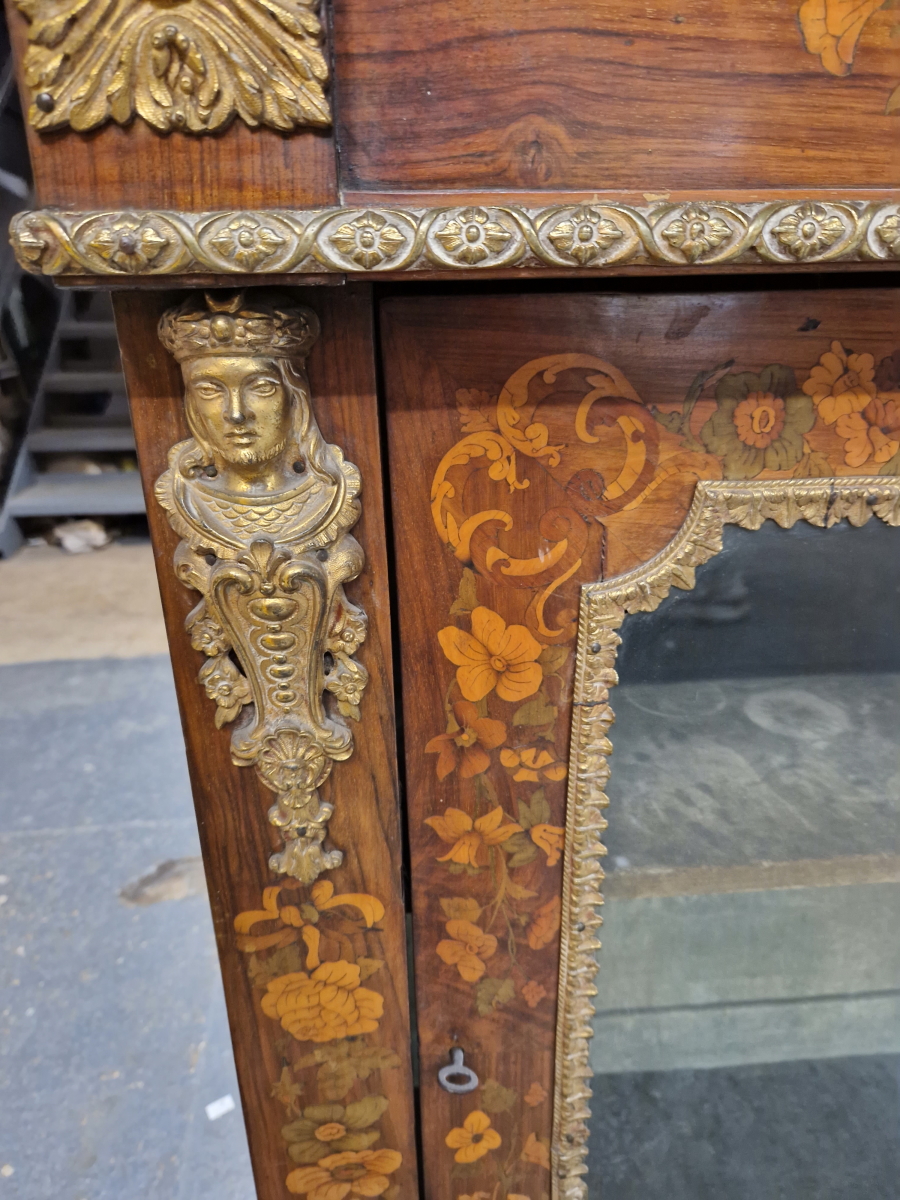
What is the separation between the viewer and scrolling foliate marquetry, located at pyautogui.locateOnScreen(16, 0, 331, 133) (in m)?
0.31

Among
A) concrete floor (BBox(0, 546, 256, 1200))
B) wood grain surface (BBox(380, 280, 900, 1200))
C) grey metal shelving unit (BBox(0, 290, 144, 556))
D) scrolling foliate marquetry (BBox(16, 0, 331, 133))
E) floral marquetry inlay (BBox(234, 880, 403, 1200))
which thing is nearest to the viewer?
scrolling foliate marquetry (BBox(16, 0, 331, 133))

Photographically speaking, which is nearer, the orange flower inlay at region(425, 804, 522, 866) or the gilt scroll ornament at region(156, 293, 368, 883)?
the gilt scroll ornament at region(156, 293, 368, 883)

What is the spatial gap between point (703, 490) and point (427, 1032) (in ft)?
1.40

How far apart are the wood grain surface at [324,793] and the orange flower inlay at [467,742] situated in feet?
0.11

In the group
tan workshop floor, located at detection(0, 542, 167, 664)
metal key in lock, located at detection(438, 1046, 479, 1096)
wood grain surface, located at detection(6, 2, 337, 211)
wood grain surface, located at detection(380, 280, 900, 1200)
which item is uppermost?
wood grain surface, located at detection(6, 2, 337, 211)

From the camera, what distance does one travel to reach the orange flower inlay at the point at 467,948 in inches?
21.1

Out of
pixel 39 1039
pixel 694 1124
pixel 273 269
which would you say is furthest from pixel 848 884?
pixel 39 1039

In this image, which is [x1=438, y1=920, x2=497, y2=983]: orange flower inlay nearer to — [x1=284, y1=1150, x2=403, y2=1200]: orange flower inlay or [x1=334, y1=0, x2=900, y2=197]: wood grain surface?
[x1=284, y1=1150, x2=403, y2=1200]: orange flower inlay

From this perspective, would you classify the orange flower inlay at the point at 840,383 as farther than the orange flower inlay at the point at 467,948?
No

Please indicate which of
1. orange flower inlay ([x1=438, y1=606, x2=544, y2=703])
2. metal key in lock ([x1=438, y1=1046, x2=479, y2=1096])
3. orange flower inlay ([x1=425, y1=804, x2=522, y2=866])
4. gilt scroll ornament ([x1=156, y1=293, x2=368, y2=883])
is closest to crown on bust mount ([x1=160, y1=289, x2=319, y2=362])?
gilt scroll ornament ([x1=156, y1=293, x2=368, y2=883])

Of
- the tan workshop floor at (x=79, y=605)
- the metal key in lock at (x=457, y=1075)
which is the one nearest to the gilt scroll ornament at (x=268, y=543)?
the metal key in lock at (x=457, y=1075)

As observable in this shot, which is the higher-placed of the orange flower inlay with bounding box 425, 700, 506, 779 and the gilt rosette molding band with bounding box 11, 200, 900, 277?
the gilt rosette molding band with bounding box 11, 200, 900, 277

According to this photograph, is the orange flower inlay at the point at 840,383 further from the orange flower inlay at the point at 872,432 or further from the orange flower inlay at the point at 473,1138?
the orange flower inlay at the point at 473,1138

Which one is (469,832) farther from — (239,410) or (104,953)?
(104,953)
